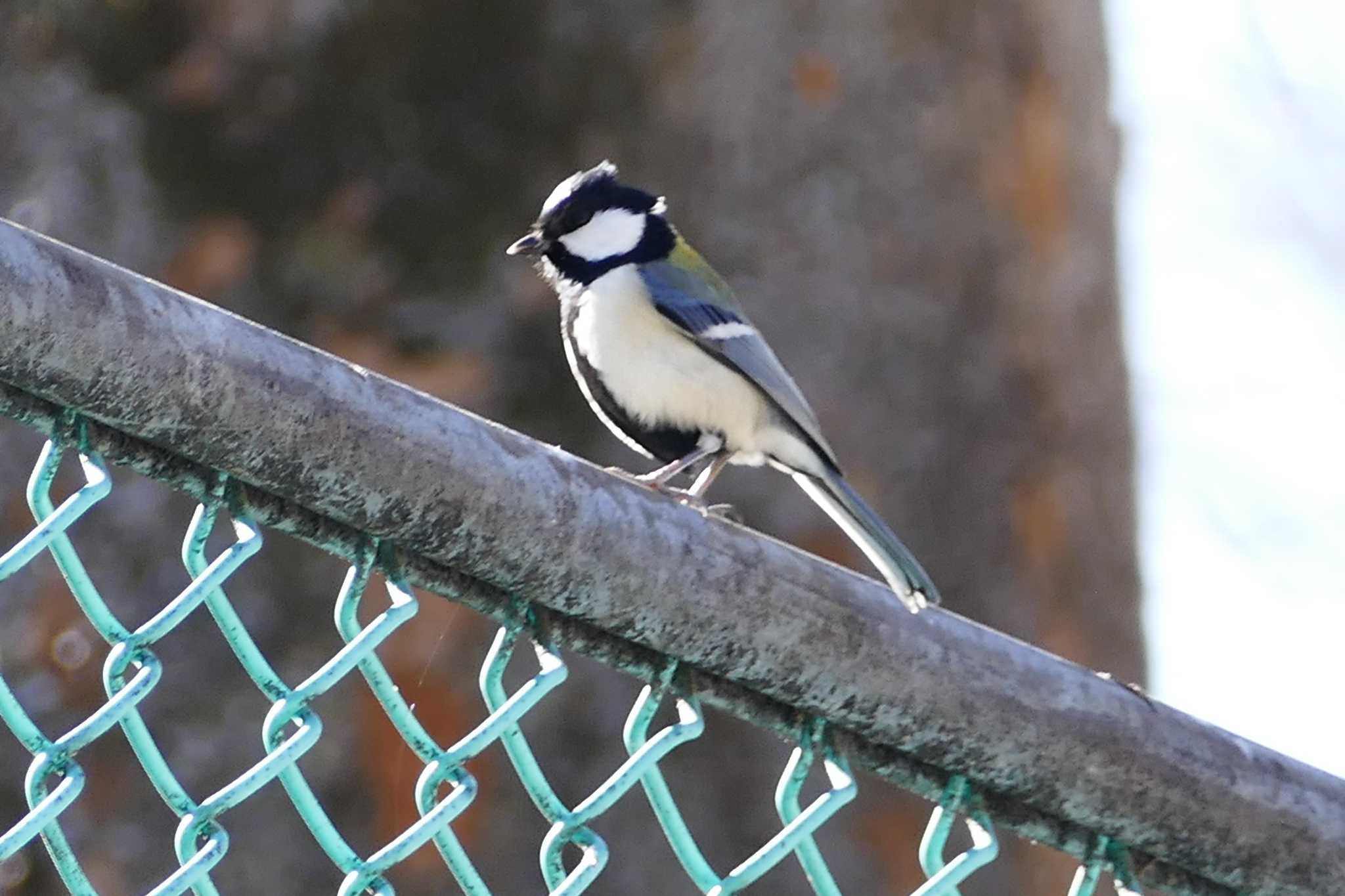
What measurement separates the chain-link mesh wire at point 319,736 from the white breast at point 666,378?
1.75 m

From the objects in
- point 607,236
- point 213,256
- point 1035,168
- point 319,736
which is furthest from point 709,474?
point 319,736

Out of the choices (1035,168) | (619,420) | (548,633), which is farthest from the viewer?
(1035,168)

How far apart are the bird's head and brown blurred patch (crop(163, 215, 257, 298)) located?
1.44 feet

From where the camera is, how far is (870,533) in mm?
2703

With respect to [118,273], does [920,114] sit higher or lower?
higher

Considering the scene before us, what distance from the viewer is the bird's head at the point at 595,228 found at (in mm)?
3203

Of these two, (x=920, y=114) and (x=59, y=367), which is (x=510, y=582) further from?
(x=920, y=114)

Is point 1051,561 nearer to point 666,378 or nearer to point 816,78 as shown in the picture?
point 666,378

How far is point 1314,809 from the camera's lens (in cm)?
137

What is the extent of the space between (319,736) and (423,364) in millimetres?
1943

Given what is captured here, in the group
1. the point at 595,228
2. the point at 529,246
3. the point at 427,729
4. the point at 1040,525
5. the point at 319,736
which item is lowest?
the point at 319,736

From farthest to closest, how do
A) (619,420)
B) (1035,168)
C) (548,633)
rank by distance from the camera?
(1035,168) < (619,420) < (548,633)

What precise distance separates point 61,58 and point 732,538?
240 cm

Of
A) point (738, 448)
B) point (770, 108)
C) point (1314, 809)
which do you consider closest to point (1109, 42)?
point (770, 108)
